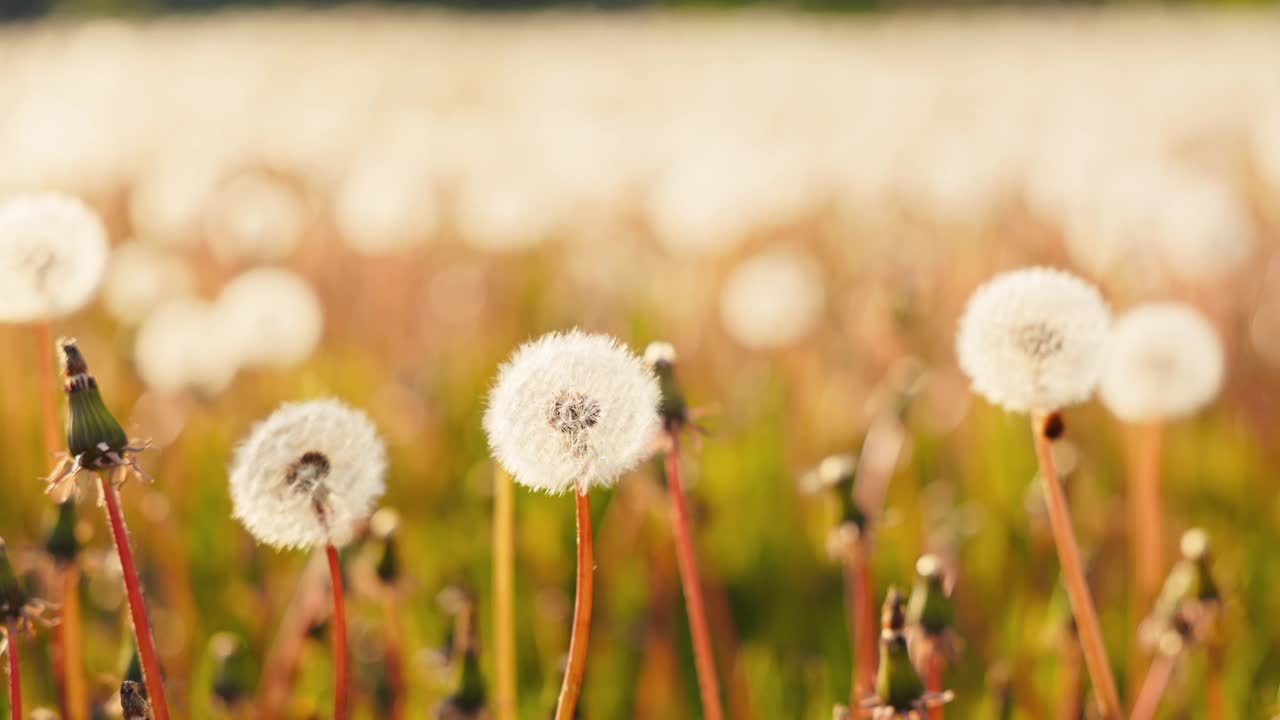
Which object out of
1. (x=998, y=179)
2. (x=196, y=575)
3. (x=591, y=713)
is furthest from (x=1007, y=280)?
(x=998, y=179)

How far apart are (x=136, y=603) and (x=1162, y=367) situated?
146 cm

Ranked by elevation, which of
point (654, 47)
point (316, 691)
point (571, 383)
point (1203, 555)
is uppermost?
point (654, 47)

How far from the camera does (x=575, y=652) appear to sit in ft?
3.73

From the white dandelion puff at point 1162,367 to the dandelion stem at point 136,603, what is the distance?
1.34m

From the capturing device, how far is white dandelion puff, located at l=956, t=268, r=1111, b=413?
1.33 m

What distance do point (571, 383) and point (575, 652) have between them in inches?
10.3

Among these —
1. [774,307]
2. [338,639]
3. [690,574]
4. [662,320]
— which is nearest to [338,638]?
[338,639]

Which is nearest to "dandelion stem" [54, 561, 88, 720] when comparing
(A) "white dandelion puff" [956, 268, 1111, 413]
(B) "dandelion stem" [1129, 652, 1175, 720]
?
(A) "white dandelion puff" [956, 268, 1111, 413]

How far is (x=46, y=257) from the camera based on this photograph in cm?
156

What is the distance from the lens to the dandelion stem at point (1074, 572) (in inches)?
51.6

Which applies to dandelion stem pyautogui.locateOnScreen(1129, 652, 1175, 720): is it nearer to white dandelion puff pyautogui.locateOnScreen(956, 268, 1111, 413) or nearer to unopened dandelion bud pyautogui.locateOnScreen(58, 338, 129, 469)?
white dandelion puff pyautogui.locateOnScreen(956, 268, 1111, 413)

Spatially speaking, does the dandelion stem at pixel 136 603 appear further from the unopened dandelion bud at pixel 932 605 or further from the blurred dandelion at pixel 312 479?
the unopened dandelion bud at pixel 932 605

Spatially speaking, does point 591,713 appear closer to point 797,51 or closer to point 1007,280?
point 1007,280

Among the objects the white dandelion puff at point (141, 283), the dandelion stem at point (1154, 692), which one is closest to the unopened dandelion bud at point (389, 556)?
the dandelion stem at point (1154, 692)
